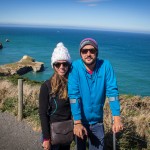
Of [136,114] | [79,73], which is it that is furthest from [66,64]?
[136,114]

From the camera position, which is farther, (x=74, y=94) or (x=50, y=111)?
(x=50, y=111)

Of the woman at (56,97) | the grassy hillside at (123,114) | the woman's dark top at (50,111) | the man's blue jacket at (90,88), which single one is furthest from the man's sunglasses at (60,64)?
the grassy hillside at (123,114)

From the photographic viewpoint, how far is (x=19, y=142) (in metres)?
6.42

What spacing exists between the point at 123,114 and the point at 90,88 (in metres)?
4.11

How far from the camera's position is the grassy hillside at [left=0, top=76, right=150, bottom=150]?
6.05m

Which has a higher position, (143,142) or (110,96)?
(110,96)

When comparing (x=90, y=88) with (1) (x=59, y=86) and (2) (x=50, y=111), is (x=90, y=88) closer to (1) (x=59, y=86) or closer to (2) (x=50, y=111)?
(1) (x=59, y=86)

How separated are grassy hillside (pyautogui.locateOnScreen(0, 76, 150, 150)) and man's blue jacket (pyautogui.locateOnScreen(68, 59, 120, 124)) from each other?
278cm

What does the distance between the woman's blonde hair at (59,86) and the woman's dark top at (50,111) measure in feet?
0.23

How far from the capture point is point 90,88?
351 centimetres

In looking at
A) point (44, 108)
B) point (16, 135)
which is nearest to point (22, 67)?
point (16, 135)

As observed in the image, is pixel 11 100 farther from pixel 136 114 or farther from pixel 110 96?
pixel 110 96

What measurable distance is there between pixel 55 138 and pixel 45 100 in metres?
0.60

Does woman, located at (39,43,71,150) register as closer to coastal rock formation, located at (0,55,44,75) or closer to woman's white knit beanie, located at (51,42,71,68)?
woman's white knit beanie, located at (51,42,71,68)
